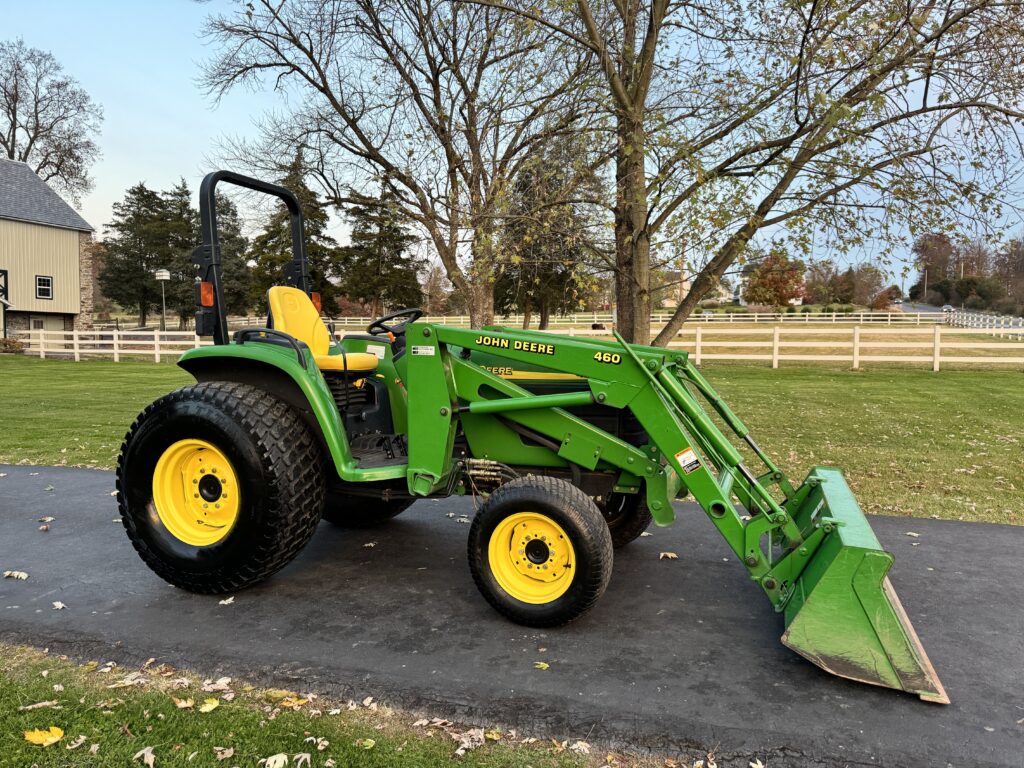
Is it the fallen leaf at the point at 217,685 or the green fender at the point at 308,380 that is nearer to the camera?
the fallen leaf at the point at 217,685

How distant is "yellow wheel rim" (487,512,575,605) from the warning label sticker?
0.66 metres

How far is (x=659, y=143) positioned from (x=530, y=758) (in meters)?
4.38

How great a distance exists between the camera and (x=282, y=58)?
53.2 ft

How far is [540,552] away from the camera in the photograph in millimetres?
3518

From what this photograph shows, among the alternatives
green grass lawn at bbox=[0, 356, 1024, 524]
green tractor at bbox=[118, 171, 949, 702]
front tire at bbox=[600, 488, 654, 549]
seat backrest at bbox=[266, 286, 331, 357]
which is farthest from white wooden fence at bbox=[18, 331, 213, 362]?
front tire at bbox=[600, 488, 654, 549]

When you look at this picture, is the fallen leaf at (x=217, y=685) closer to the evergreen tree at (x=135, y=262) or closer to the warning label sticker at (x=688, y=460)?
the warning label sticker at (x=688, y=460)

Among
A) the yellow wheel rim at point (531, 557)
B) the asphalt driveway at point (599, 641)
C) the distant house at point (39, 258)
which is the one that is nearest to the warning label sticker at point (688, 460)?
the yellow wheel rim at point (531, 557)

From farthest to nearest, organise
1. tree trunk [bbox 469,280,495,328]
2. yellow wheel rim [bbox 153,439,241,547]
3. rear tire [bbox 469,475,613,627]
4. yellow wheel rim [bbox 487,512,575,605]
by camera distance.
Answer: tree trunk [bbox 469,280,495,328]
yellow wheel rim [bbox 153,439,241,547]
yellow wheel rim [bbox 487,512,575,605]
rear tire [bbox 469,475,613,627]

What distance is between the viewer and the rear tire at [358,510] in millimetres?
5121

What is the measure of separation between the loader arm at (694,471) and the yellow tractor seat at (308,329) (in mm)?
611

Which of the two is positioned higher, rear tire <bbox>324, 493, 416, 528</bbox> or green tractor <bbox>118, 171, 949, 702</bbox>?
green tractor <bbox>118, 171, 949, 702</bbox>

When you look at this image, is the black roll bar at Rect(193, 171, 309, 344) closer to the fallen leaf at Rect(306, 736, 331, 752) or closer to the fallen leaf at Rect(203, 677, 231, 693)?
the fallen leaf at Rect(203, 677, 231, 693)

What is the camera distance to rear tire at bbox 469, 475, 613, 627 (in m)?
3.36

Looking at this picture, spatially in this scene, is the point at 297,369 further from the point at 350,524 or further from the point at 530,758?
the point at 530,758
